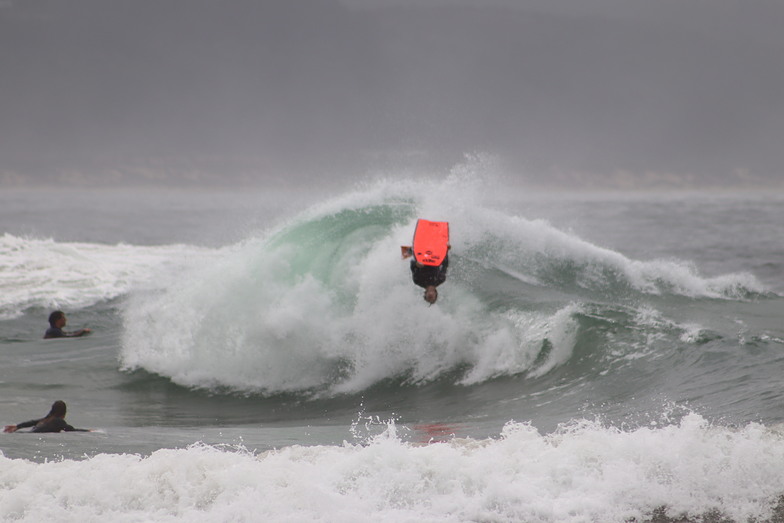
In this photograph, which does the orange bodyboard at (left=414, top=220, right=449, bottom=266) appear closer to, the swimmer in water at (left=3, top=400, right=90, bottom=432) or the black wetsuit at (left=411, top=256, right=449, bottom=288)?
the black wetsuit at (left=411, top=256, right=449, bottom=288)

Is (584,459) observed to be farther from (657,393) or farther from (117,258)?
(117,258)

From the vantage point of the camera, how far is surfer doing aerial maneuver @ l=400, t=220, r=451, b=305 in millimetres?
8914

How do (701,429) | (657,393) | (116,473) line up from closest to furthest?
(116,473)
(701,429)
(657,393)

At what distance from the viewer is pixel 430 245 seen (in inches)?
354

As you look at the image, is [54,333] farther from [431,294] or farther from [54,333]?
[431,294]

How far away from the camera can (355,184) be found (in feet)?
47.2

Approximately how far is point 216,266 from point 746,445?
8287 mm

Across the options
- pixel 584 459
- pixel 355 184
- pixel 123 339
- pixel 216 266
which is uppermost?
pixel 355 184

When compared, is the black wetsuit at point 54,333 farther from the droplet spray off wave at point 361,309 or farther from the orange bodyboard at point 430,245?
the orange bodyboard at point 430,245

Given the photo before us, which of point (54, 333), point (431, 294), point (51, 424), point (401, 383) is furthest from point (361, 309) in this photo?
point (54, 333)

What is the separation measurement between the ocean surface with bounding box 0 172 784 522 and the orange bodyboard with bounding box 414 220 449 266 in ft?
5.35

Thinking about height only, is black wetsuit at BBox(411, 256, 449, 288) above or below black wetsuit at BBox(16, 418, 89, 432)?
A: above

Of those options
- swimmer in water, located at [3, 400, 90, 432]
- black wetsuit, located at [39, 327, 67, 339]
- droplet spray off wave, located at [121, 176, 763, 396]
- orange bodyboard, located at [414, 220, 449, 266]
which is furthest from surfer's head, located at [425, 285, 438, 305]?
black wetsuit, located at [39, 327, 67, 339]

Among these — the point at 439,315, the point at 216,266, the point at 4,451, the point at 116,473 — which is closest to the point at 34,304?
the point at 216,266
